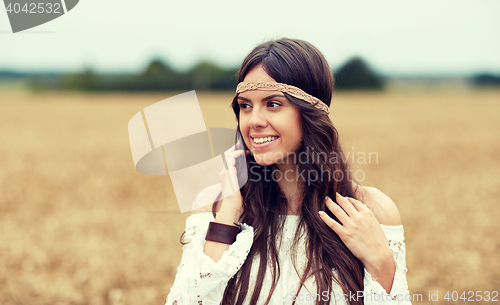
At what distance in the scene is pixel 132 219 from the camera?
8086 mm

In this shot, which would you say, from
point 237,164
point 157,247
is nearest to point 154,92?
point 157,247

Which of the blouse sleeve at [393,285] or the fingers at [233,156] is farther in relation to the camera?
the fingers at [233,156]

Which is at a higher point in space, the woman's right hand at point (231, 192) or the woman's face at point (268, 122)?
the woman's face at point (268, 122)

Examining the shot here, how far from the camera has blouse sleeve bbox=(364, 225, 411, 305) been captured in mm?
2102

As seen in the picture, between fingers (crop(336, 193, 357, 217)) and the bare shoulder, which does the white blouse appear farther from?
fingers (crop(336, 193, 357, 217))

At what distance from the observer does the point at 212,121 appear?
76.6 ft

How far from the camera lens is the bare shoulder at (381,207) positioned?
2377mm

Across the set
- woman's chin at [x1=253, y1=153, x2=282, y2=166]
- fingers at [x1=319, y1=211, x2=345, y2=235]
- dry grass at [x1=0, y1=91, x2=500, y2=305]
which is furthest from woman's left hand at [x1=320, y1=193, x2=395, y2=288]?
dry grass at [x1=0, y1=91, x2=500, y2=305]

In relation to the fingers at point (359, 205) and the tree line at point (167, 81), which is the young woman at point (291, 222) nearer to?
the fingers at point (359, 205)

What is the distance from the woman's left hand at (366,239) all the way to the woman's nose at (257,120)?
73cm

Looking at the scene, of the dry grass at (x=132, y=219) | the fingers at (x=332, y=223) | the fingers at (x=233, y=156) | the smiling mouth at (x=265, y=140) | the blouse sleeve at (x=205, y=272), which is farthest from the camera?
the dry grass at (x=132, y=219)

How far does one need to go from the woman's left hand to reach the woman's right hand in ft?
1.94

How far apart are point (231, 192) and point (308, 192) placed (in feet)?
1.85

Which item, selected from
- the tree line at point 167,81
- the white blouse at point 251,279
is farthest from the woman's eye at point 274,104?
the tree line at point 167,81
